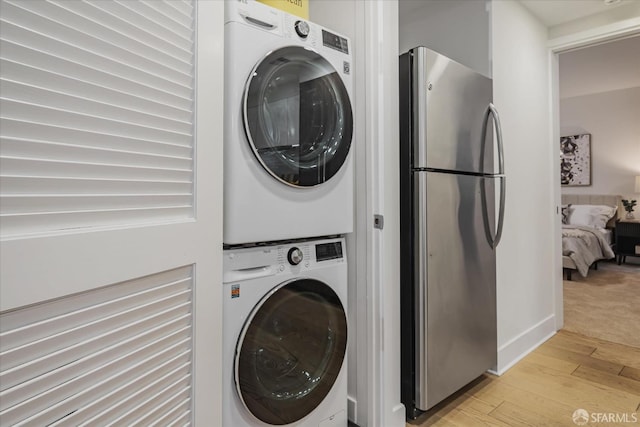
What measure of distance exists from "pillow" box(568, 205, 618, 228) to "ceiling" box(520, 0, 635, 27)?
3.89 metres

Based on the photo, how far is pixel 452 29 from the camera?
2.38m

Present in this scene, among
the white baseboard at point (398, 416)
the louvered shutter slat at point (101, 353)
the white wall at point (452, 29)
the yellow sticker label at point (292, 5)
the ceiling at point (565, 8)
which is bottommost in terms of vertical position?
the white baseboard at point (398, 416)

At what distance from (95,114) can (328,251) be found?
967 millimetres

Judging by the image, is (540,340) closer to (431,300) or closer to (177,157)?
(431,300)

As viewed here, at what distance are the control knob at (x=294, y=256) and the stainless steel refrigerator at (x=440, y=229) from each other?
25.4 inches

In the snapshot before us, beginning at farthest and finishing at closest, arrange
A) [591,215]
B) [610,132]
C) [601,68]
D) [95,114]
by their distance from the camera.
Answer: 1. [610,132]
2. [591,215]
3. [601,68]
4. [95,114]

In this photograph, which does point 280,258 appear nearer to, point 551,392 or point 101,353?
point 101,353

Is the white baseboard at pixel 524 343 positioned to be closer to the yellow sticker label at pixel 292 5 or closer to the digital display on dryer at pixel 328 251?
the digital display on dryer at pixel 328 251

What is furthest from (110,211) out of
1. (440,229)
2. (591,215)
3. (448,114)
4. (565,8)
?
(591,215)

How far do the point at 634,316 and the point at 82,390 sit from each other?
14.0ft

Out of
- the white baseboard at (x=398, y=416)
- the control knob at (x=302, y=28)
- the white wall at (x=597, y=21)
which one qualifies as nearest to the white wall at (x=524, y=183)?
the white wall at (x=597, y=21)

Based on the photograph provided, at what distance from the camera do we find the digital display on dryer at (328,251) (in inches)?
56.7

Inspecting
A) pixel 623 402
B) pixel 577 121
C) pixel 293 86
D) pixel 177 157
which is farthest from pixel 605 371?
pixel 577 121

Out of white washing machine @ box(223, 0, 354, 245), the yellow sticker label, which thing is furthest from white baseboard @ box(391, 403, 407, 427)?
the yellow sticker label
